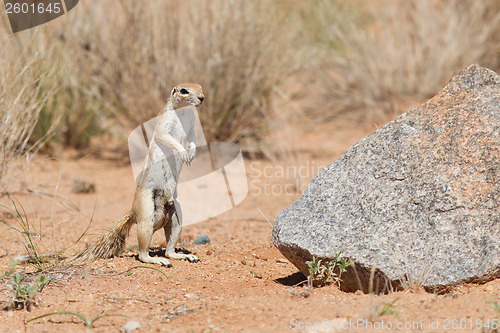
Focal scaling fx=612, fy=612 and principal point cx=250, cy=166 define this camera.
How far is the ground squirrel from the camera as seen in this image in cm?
388

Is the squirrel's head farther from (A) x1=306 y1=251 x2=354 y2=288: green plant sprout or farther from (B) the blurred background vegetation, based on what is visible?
(B) the blurred background vegetation

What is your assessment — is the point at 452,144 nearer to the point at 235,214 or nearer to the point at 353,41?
the point at 235,214

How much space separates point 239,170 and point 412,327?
4697 millimetres

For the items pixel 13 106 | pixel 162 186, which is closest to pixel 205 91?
Result: pixel 13 106

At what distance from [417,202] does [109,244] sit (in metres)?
2.01

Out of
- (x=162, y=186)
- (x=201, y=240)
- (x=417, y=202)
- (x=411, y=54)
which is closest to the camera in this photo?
(x=417, y=202)

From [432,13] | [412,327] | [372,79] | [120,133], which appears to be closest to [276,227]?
[412,327]

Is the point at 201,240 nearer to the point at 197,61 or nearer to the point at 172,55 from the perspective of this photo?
the point at 197,61

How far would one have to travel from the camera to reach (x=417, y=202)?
3.39m

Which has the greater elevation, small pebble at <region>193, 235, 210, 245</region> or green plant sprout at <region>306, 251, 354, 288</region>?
green plant sprout at <region>306, 251, 354, 288</region>

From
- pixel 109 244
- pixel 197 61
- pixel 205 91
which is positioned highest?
pixel 197 61

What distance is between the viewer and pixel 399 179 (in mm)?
3484

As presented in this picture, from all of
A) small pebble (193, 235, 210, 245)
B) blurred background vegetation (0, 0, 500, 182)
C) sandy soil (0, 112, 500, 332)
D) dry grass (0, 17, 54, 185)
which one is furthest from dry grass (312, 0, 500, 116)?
dry grass (0, 17, 54, 185)

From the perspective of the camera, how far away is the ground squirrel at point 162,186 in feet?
12.7
